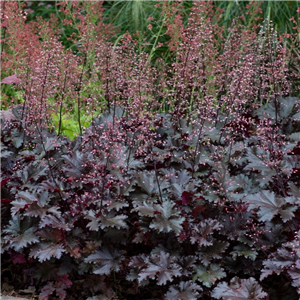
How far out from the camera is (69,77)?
3.71 meters

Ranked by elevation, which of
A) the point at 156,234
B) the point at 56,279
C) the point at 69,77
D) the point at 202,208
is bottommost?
the point at 56,279

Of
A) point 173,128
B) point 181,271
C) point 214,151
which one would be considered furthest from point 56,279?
Answer: point 173,128

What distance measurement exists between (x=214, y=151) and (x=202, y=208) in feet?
2.45

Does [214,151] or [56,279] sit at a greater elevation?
[214,151]

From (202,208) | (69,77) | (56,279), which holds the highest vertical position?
(69,77)

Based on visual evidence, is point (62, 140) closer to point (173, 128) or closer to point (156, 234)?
point (173, 128)

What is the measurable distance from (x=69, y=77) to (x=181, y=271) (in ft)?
6.21

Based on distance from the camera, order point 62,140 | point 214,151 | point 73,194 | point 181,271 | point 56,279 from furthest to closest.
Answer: point 62,140
point 214,151
point 73,194
point 56,279
point 181,271

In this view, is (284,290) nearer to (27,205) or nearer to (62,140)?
(27,205)

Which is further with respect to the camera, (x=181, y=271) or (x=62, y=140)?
(x=62, y=140)

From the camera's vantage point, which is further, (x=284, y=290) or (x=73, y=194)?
(x=73, y=194)

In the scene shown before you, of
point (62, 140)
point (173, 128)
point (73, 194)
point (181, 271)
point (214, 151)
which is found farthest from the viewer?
point (173, 128)

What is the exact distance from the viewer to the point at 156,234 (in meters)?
2.60

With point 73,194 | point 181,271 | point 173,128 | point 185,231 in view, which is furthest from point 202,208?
point 173,128
